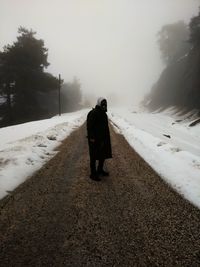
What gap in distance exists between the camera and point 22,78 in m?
37.9

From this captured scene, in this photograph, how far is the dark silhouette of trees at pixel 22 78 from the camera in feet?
123

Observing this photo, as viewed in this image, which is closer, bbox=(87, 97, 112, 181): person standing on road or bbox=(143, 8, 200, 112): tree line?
bbox=(87, 97, 112, 181): person standing on road

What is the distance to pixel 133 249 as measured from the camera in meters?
3.70

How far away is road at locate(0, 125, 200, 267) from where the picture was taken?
11.5 feet

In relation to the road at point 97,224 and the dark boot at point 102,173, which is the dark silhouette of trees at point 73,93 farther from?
the road at point 97,224

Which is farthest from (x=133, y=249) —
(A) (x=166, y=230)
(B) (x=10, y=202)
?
(B) (x=10, y=202)

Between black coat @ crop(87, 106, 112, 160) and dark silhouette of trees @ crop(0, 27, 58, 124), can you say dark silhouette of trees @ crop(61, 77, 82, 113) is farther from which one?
black coat @ crop(87, 106, 112, 160)

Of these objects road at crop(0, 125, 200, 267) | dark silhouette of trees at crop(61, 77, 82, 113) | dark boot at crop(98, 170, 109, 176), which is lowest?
dark silhouette of trees at crop(61, 77, 82, 113)

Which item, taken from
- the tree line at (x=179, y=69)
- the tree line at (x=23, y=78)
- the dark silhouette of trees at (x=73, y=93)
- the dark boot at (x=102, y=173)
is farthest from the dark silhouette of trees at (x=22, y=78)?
the dark silhouette of trees at (x=73, y=93)

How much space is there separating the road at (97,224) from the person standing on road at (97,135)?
0.55m

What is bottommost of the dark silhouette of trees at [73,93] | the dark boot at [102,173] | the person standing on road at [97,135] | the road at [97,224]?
the dark silhouette of trees at [73,93]

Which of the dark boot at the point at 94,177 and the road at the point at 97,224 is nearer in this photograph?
the road at the point at 97,224

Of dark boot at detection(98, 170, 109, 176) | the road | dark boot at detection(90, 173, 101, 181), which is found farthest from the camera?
dark boot at detection(98, 170, 109, 176)

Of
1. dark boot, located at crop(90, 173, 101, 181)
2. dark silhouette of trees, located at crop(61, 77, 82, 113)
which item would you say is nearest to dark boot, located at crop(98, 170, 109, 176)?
dark boot, located at crop(90, 173, 101, 181)
